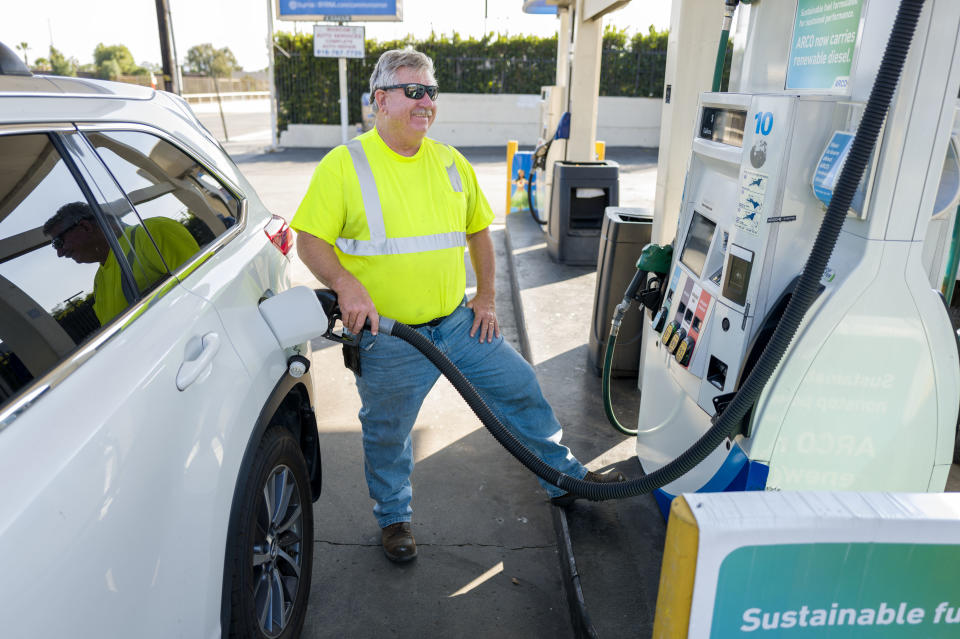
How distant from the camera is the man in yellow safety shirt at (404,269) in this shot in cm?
269

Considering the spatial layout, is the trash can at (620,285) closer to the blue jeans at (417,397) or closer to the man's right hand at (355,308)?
the blue jeans at (417,397)

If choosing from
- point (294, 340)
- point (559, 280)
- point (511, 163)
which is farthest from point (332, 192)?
point (511, 163)

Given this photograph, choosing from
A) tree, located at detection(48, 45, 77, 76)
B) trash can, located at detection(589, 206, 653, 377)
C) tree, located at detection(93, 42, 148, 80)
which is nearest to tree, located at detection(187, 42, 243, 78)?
tree, located at detection(93, 42, 148, 80)

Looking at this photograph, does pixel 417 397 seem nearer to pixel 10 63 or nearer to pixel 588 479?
pixel 588 479

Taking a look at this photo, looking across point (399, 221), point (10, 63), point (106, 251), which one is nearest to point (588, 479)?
point (399, 221)

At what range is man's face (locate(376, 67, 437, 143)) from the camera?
8.87ft

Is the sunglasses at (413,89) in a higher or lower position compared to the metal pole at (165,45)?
lower

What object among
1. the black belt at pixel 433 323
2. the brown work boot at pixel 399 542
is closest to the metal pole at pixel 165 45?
the black belt at pixel 433 323

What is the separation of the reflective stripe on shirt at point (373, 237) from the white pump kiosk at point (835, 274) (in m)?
1.04

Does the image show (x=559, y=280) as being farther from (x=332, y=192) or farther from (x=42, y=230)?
(x=42, y=230)

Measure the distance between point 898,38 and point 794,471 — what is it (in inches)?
52.6

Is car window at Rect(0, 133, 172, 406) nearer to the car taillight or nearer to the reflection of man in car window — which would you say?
the reflection of man in car window

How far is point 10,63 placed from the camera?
6.07 feet

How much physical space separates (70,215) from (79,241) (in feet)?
0.21
